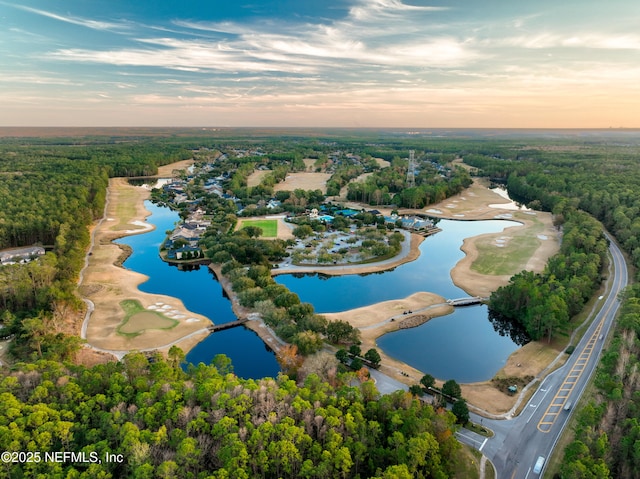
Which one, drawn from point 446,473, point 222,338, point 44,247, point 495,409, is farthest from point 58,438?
point 44,247

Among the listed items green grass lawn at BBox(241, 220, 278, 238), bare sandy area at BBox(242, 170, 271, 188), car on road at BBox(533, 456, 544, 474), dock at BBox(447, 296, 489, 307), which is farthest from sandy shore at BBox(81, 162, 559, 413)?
bare sandy area at BBox(242, 170, 271, 188)

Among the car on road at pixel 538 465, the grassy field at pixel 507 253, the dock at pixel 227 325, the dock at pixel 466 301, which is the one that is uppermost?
the grassy field at pixel 507 253

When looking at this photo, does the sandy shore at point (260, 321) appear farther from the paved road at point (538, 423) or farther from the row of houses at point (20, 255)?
the row of houses at point (20, 255)

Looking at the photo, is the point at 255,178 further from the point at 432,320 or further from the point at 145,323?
the point at 432,320

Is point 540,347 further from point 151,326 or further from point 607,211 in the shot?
point 607,211

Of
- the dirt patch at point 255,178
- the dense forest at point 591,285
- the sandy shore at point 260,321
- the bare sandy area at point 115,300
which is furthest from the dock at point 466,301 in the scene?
the dirt patch at point 255,178

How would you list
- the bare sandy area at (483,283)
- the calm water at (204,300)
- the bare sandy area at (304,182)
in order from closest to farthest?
1. the bare sandy area at (483,283)
2. the calm water at (204,300)
3. the bare sandy area at (304,182)

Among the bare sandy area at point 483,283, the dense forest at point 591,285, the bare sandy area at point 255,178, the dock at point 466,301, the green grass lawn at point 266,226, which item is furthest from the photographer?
the bare sandy area at point 255,178
